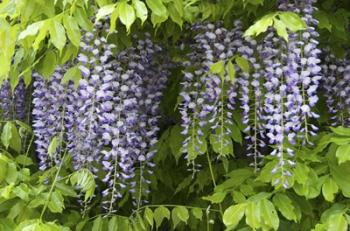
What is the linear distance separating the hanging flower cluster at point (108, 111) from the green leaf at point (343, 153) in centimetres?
83

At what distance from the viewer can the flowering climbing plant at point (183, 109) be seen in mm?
2023

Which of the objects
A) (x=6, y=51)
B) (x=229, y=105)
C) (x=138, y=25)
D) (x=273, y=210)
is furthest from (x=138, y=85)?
→ (x=273, y=210)

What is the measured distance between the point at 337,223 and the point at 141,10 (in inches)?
37.6

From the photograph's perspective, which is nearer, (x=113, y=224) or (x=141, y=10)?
(x=141, y=10)

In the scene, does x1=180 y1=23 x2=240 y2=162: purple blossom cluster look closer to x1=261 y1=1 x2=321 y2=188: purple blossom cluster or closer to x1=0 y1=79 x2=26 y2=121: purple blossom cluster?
x1=261 y1=1 x2=321 y2=188: purple blossom cluster

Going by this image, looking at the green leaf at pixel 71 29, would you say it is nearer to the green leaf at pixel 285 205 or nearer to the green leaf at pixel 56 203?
the green leaf at pixel 56 203

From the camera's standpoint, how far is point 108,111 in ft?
7.66

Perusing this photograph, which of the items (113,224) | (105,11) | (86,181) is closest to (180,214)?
(113,224)

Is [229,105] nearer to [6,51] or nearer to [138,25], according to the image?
[138,25]

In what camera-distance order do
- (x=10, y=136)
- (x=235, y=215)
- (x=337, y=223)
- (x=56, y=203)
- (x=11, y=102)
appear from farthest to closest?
1. (x=11, y=102)
2. (x=10, y=136)
3. (x=56, y=203)
4. (x=235, y=215)
5. (x=337, y=223)

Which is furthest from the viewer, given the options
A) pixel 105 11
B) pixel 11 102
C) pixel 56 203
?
pixel 11 102

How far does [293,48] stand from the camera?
215 centimetres

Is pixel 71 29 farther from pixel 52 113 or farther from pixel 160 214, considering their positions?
pixel 160 214

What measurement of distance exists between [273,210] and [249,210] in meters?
0.09
